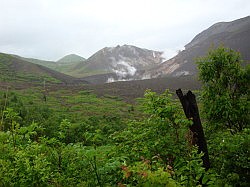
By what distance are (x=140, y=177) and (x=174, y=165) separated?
2080mm

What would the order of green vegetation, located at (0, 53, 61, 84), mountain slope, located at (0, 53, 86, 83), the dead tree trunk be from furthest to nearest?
mountain slope, located at (0, 53, 86, 83)
green vegetation, located at (0, 53, 61, 84)
the dead tree trunk

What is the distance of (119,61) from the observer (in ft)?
572

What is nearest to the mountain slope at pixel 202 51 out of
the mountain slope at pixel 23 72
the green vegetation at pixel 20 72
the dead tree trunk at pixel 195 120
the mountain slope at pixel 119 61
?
the mountain slope at pixel 119 61

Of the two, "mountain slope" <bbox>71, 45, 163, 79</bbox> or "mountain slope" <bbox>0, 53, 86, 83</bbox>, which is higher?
"mountain slope" <bbox>71, 45, 163, 79</bbox>

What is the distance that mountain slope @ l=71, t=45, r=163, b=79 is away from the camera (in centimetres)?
16050

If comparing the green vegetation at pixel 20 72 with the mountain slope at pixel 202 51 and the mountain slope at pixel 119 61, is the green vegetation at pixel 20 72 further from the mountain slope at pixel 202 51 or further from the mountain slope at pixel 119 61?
the mountain slope at pixel 119 61

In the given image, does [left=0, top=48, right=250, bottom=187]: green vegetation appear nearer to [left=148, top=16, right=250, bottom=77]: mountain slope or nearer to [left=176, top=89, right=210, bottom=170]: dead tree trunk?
[left=176, top=89, right=210, bottom=170]: dead tree trunk

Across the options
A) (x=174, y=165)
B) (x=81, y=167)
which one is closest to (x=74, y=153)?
(x=81, y=167)

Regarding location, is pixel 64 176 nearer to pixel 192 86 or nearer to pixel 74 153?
A: pixel 74 153

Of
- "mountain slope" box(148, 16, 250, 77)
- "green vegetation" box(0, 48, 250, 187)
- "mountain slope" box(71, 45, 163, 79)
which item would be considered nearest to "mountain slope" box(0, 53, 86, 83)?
"mountain slope" box(148, 16, 250, 77)

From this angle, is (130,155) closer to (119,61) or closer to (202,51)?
(202,51)

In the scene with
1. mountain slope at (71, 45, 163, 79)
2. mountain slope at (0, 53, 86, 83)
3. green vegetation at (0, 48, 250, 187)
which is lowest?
green vegetation at (0, 48, 250, 187)

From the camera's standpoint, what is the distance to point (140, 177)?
12.0 feet

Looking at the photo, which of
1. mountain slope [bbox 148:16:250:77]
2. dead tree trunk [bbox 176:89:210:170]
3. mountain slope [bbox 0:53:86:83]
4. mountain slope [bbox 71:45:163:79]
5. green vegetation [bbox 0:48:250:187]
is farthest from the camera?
mountain slope [bbox 71:45:163:79]
